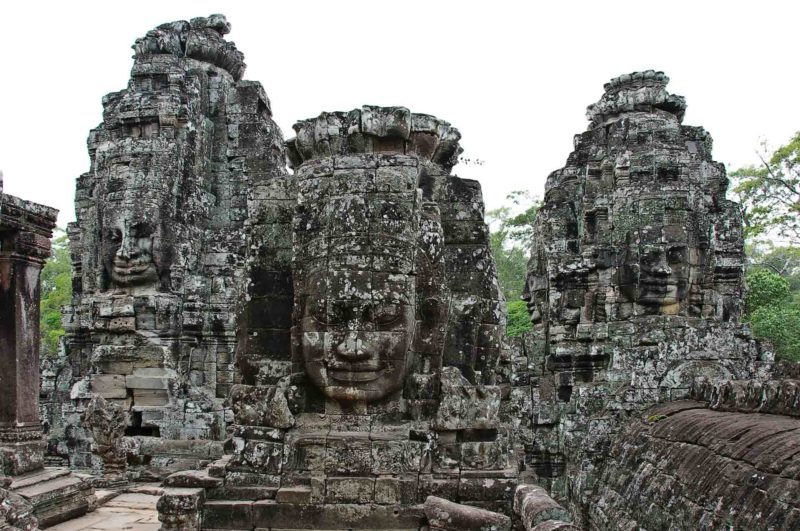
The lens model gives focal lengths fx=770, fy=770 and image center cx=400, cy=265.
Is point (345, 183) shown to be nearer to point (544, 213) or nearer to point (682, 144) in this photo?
point (682, 144)

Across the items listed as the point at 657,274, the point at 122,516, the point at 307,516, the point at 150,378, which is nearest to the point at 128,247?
the point at 150,378

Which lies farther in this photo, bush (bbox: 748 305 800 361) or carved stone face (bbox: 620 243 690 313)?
bush (bbox: 748 305 800 361)

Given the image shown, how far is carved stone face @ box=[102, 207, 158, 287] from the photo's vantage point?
12.1 metres

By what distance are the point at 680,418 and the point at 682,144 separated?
7536 millimetres

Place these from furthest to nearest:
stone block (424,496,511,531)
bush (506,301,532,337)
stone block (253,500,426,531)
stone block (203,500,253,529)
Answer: bush (506,301,532,337) < stone block (203,500,253,529) < stone block (253,500,426,531) < stone block (424,496,511,531)

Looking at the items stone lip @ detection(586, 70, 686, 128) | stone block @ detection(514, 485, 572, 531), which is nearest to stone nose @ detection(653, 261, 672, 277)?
stone lip @ detection(586, 70, 686, 128)

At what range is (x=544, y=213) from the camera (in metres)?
15.9

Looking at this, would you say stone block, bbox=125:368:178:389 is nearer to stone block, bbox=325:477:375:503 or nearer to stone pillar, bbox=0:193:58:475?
stone pillar, bbox=0:193:58:475

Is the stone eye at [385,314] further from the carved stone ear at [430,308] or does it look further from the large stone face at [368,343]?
the carved stone ear at [430,308]

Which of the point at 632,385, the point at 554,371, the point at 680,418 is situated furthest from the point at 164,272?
the point at 680,418

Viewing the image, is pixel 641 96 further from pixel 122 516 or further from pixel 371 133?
pixel 122 516

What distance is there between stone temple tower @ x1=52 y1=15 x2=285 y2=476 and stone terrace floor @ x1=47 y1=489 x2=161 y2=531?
8.49ft

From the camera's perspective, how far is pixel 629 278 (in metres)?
12.0

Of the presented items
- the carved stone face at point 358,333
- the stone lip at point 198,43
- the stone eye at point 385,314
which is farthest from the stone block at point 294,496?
the stone lip at point 198,43
